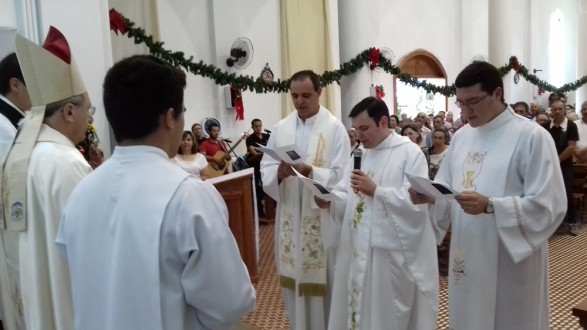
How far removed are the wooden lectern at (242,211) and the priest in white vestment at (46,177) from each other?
2350mm

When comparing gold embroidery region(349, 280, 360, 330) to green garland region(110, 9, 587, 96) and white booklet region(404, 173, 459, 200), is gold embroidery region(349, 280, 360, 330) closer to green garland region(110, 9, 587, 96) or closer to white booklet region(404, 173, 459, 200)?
white booklet region(404, 173, 459, 200)

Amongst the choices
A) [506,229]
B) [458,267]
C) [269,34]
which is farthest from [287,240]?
[269,34]

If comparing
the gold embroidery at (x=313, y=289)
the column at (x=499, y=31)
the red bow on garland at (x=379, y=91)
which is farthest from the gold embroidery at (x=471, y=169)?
the column at (x=499, y=31)

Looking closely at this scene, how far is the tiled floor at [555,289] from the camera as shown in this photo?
13.4 feet

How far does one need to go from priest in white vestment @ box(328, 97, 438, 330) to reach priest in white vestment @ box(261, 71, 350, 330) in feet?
1.29

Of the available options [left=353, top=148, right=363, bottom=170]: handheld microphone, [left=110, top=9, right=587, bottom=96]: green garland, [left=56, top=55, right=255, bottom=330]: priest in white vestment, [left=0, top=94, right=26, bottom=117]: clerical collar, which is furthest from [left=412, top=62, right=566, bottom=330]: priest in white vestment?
[left=110, top=9, right=587, bottom=96]: green garland

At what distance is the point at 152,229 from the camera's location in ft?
4.45

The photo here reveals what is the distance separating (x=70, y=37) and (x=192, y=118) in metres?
3.80

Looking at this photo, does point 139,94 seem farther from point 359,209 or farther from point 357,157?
point 359,209

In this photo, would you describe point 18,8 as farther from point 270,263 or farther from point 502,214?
point 502,214

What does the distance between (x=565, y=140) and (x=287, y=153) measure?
4.82 metres

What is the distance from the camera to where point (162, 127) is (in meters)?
1.44

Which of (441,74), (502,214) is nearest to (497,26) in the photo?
(441,74)

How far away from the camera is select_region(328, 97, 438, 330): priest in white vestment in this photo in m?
2.86
